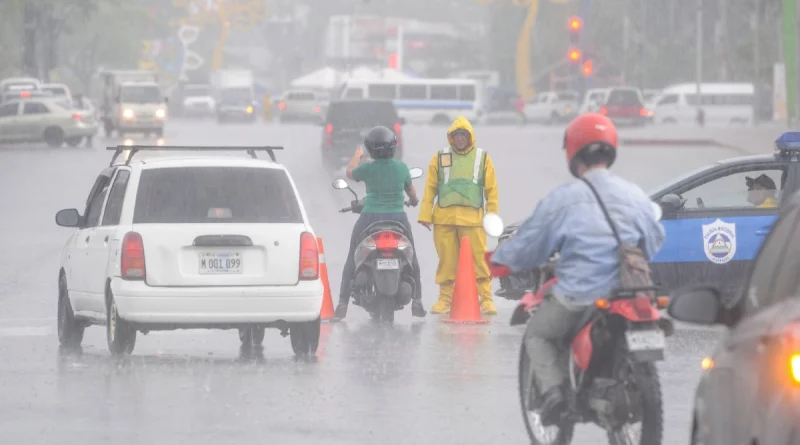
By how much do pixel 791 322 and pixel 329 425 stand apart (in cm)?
473

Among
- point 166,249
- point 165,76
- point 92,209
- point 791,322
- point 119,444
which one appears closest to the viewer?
point 791,322

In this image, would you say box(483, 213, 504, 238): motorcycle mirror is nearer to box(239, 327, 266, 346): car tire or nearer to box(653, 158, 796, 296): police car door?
box(239, 327, 266, 346): car tire

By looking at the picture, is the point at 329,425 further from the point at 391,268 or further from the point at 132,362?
the point at 391,268

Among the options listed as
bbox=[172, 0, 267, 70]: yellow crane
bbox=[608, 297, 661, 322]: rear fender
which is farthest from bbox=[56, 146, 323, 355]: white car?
bbox=[172, 0, 267, 70]: yellow crane

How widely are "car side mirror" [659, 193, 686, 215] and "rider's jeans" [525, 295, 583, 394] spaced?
6388 mm

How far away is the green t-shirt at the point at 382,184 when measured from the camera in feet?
48.0

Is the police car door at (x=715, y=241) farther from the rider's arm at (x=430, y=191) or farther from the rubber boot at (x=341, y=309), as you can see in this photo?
the rubber boot at (x=341, y=309)

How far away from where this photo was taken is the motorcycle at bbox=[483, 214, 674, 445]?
23.4 ft

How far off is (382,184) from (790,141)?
128 inches

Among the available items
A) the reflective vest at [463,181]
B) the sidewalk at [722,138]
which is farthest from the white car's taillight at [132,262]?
the sidewalk at [722,138]

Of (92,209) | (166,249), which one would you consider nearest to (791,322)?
(166,249)

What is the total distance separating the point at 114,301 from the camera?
38.5 feet

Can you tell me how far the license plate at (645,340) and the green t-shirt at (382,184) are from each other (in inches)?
298

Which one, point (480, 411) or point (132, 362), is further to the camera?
point (132, 362)
